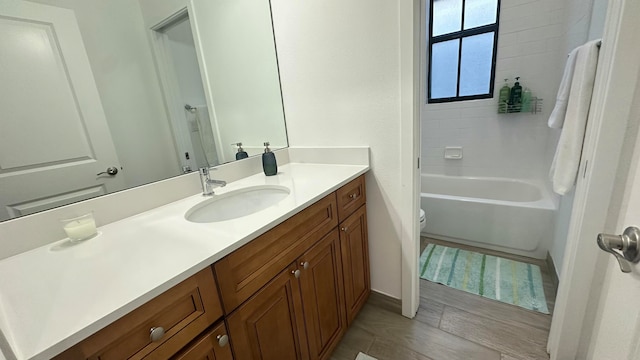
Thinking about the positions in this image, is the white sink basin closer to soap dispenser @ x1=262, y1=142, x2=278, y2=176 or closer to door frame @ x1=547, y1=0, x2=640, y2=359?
soap dispenser @ x1=262, y1=142, x2=278, y2=176

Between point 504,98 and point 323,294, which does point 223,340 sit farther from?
point 504,98

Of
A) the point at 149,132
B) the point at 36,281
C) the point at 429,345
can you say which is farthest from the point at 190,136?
the point at 429,345

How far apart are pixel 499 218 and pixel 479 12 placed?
199cm

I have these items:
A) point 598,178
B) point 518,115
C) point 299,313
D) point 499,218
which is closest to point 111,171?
point 299,313

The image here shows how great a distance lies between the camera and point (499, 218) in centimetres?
199

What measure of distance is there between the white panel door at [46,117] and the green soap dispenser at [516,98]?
9.69ft

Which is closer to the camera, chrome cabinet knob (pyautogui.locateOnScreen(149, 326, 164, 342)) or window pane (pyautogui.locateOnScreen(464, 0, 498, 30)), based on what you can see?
chrome cabinet knob (pyautogui.locateOnScreen(149, 326, 164, 342))

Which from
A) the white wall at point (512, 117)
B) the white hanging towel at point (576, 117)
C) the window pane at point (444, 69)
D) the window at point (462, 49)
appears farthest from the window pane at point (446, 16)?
the white hanging towel at point (576, 117)

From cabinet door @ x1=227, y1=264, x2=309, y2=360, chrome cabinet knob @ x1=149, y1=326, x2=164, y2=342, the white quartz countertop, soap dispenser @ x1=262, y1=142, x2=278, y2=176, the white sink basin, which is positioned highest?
soap dispenser @ x1=262, y1=142, x2=278, y2=176

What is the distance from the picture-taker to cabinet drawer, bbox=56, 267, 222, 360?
1.58ft

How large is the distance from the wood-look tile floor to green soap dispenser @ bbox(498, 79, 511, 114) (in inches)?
60.4

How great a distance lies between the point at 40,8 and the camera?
2.69 feet

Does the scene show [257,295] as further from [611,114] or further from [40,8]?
[611,114]

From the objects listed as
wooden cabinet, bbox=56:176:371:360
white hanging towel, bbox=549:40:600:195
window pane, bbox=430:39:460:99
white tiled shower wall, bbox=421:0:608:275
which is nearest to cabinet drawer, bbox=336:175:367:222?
wooden cabinet, bbox=56:176:371:360
